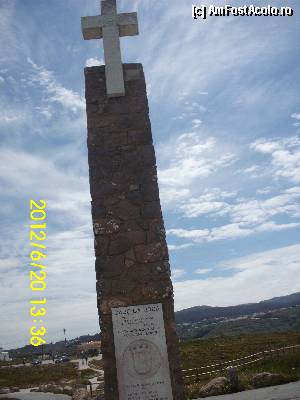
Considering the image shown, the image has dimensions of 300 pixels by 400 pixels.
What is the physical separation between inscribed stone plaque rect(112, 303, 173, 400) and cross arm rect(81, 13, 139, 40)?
4.72m

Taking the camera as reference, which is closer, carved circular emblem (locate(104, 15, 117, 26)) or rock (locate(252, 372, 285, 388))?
carved circular emblem (locate(104, 15, 117, 26))

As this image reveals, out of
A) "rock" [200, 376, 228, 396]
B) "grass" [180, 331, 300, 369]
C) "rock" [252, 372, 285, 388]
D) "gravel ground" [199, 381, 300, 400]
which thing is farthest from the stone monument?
"grass" [180, 331, 300, 369]

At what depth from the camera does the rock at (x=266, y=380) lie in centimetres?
1206

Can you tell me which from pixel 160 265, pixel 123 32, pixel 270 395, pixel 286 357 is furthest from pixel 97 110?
pixel 286 357

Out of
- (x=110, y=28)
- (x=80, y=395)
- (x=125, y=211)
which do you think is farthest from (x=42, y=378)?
(x=110, y=28)

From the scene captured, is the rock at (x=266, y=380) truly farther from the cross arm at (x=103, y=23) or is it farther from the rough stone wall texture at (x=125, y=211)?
the cross arm at (x=103, y=23)

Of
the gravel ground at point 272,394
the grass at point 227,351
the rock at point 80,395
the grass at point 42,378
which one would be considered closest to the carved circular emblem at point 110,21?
the gravel ground at point 272,394

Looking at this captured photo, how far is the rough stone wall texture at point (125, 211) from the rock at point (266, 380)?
26.3 ft

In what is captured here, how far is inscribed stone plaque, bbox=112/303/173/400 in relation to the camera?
5.11 meters

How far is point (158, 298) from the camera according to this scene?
548cm

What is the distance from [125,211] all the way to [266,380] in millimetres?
9081

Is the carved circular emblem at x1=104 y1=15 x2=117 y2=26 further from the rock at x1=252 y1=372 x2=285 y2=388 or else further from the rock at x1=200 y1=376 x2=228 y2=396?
the rock at x1=252 y1=372 x2=285 y2=388

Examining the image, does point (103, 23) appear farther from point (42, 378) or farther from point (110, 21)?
point (42, 378)

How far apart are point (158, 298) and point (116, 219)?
4.13 feet
